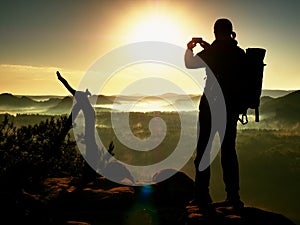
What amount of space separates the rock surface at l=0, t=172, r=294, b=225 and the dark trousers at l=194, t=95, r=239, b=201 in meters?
0.39

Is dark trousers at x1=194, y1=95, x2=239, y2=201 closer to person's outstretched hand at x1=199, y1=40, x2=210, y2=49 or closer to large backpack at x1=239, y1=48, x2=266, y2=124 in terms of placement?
large backpack at x1=239, y1=48, x2=266, y2=124

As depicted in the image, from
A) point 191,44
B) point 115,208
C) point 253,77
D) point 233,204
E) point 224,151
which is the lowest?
point 115,208

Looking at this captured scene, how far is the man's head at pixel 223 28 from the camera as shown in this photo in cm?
738

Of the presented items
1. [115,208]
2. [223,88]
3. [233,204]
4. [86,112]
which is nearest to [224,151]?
[233,204]

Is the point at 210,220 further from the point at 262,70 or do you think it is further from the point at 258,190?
the point at 258,190

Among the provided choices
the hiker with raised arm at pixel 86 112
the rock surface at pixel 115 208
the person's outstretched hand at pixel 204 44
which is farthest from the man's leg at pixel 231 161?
the hiker with raised arm at pixel 86 112

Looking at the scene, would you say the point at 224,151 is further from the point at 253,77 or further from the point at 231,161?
the point at 253,77

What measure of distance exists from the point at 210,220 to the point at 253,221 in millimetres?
778

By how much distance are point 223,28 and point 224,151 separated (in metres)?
2.42

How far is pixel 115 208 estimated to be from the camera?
36.0 ft

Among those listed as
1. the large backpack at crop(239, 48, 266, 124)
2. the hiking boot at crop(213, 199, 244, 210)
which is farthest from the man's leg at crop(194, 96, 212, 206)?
the large backpack at crop(239, 48, 266, 124)

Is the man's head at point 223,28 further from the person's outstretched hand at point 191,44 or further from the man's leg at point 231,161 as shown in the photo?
the man's leg at point 231,161

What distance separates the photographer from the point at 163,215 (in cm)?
1145

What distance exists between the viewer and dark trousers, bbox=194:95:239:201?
296 inches
